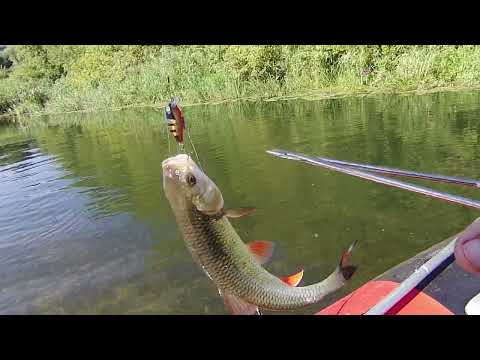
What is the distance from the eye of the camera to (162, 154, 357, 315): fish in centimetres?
135

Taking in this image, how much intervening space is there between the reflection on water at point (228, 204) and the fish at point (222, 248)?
2.76m

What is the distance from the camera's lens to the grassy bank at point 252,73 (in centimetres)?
1559

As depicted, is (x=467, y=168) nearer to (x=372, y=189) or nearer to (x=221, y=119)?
(x=372, y=189)

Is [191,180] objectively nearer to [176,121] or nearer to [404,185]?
[176,121]

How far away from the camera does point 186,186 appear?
1340 millimetres

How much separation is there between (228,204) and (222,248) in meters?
5.85

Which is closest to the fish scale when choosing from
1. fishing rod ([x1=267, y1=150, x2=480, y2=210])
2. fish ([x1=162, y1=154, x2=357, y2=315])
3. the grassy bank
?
fish ([x1=162, y1=154, x2=357, y2=315])

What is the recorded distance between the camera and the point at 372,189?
6.89 m

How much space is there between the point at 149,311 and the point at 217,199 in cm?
359

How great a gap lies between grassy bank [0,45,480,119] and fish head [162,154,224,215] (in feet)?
50.2

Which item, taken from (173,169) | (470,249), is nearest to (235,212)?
(173,169)

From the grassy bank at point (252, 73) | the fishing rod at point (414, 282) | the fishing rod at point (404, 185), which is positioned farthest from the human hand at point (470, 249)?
the grassy bank at point (252, 73)

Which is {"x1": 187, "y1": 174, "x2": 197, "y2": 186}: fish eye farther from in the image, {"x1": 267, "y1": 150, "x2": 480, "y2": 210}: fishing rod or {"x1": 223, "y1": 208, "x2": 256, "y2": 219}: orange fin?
{"x1": 267, "y1": 150, "x2": 480, "y2": 210}: fishing rod

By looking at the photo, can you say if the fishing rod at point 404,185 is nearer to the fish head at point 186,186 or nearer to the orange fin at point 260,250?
the orange fin at point 260,250
